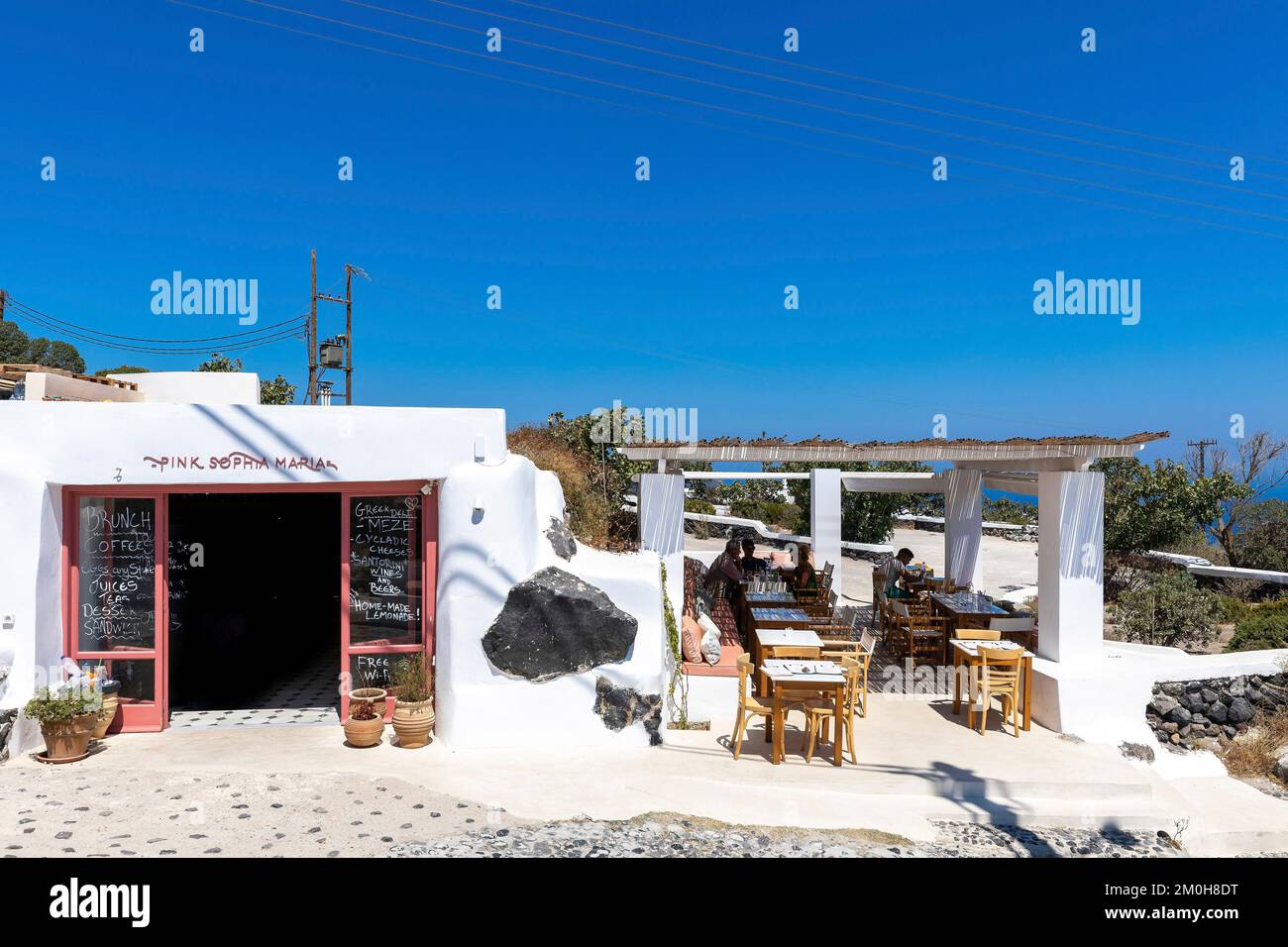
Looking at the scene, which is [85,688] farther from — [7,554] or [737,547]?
[737,547]

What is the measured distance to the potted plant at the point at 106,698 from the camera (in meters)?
6.90

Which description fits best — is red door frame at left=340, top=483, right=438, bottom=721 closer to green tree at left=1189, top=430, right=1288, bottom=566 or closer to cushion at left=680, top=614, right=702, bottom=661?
cushion at left=680, top=614, right=702, bottom=661

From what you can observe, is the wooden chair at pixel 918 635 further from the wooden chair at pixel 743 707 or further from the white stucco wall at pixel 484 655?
the white stucco wall at pixel 484 655

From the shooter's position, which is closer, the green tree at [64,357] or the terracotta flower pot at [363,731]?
the terracotta flower pot at [363,731]

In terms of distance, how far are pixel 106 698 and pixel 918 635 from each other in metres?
8.56

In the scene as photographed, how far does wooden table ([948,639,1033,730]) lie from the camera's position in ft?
26.0

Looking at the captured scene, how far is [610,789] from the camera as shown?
6.21 m

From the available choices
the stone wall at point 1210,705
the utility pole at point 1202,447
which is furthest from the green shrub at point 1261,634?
the utility pole at point 1202,447

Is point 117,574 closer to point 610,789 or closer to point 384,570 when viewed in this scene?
point 384,570

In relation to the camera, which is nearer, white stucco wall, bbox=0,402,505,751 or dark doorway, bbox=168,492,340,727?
white stucco wall, bbox=0,402,505,751

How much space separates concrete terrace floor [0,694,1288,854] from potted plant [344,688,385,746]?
101 millimetres

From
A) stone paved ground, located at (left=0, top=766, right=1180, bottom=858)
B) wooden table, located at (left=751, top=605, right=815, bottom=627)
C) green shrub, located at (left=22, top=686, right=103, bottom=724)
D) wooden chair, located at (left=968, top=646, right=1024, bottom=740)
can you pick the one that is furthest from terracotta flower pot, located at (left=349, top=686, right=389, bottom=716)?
wooden chair, located at (left=968, top=646, right=1024, bottom=740)

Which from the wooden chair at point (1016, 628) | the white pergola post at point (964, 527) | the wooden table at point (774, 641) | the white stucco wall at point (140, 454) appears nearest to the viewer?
the white stucco wall at point (140, 454)

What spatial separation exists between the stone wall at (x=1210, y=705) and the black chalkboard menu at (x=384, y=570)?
7486 millimetres
